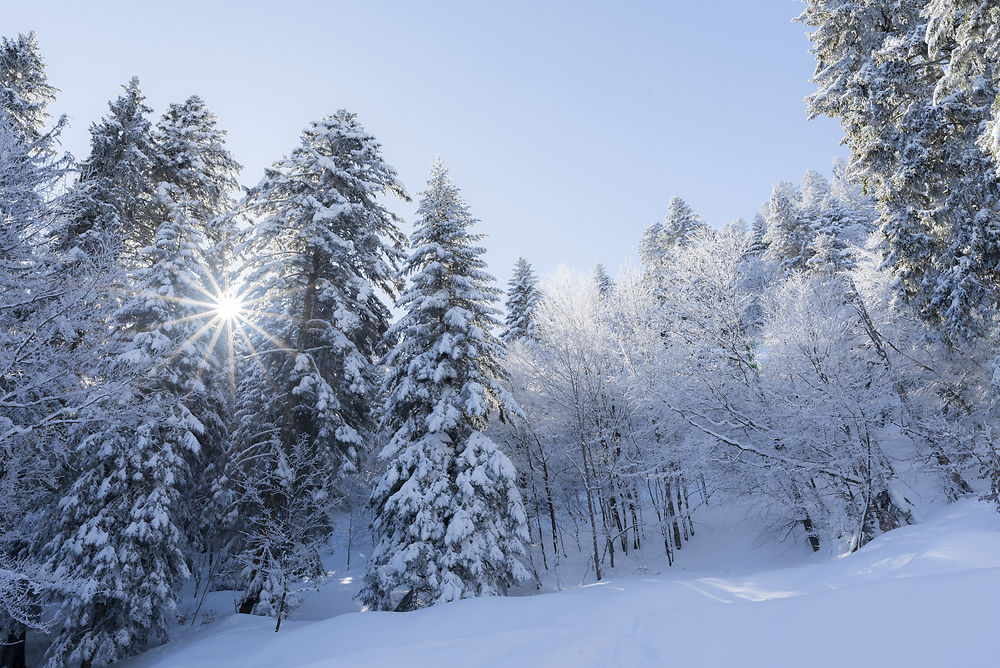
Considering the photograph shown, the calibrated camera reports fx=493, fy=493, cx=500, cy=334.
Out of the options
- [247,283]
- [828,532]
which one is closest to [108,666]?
[247,283]

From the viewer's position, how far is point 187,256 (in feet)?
51.2

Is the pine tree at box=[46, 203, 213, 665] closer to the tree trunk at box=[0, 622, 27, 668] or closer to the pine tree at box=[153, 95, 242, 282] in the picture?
the tree trunk at box=[0, 622, 27, 668]

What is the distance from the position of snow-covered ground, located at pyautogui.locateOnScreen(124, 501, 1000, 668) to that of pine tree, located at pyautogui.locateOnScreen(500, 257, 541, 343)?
22.4 meters

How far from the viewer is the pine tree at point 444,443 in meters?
13.1

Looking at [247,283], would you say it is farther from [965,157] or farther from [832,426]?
[965,157]

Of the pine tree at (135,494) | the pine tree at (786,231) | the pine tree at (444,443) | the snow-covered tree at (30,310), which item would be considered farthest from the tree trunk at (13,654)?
the pine tree at (786,231)

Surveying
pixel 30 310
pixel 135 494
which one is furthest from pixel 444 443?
pixel 30 310

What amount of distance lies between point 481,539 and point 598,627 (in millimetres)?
6648

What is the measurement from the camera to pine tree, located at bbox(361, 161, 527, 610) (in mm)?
13078

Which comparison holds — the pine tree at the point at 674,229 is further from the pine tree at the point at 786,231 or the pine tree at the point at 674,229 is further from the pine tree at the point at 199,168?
the pine tree at the point at 199,168

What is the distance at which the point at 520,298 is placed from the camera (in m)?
34.3

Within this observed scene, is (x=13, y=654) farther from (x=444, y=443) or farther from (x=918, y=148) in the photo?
(x=918, y=148)

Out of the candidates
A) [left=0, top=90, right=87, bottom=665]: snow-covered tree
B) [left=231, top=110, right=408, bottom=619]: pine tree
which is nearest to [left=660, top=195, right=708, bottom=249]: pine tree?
[left=231, top=110, right=408, bottom=619]: pine tree

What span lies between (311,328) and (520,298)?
771 inches
